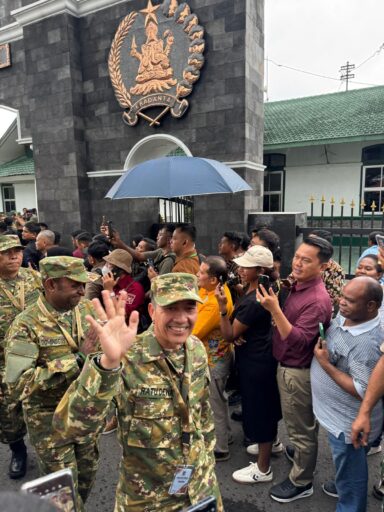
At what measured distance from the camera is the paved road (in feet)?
8.46

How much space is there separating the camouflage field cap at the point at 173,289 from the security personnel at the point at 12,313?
1921 millimetres

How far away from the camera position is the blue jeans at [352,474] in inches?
85.4

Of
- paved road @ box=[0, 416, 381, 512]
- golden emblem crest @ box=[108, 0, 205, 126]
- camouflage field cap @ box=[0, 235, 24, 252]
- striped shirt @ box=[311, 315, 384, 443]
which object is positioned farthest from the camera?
golden emblem crest @ box=[108, 0, 205, 126]

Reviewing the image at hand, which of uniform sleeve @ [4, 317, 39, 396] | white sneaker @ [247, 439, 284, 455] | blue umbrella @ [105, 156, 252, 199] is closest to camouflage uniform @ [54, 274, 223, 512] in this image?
uniform sleeve @ [4, 317, 39, 396]

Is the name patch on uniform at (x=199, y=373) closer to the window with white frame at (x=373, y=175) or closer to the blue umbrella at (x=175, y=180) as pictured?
the blue umbrella at (x=175, y=180)

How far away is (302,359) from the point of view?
2506mm

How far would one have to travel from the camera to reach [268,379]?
2.78m

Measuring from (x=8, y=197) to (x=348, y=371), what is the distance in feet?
55.3

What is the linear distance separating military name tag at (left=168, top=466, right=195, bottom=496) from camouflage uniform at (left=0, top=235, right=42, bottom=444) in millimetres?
1782

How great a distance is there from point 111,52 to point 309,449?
9.09 m

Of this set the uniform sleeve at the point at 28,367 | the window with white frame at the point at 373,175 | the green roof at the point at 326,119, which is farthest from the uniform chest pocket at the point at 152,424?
the window with white frame at the point at 373,175

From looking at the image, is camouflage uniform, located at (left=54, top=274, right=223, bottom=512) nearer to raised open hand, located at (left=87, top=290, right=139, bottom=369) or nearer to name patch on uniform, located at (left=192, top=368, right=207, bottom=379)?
name patch on uniform, located at (left=192, top=368, right=207, bottom=379)

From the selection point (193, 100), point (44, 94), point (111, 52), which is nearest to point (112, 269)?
point (193, 100)

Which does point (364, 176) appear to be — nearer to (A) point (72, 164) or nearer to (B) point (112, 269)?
(A) point (72, 164)
